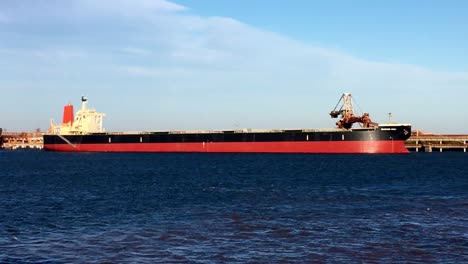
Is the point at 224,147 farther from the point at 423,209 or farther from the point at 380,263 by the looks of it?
the point at 380,263

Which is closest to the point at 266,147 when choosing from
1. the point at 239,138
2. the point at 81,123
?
the point at 239,138

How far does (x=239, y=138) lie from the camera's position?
100m

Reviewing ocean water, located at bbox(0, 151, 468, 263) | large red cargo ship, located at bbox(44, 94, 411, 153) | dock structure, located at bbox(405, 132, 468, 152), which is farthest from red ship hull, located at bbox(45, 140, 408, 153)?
dock structure, located at bbox(405, 132, 468, 152)

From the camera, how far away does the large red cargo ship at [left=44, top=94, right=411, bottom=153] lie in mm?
90750

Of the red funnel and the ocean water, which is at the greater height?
the red funnel

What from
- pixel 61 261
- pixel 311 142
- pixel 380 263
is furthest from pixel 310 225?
pixel 311 142

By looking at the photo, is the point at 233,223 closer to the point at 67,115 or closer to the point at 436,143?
the point at 67,115

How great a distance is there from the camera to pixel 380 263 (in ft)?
57.5


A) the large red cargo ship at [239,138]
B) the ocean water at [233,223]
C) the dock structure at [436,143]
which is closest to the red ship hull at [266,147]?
the large red cargo ship at [239,138]

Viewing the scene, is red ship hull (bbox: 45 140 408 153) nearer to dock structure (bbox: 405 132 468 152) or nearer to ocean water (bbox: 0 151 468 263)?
ocean water (bbox: 0 151 468 263)

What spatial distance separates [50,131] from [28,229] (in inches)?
4409

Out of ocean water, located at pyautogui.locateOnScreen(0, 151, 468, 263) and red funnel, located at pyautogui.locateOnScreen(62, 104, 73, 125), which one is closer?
ocean water, located at pyautogui.locateOnScreen(0, 151, 468, 263)

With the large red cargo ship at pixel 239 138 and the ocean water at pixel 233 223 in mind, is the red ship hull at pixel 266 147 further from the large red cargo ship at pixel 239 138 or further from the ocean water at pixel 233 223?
the ocean water at pixel 233 223

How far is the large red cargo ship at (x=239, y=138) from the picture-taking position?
90.8m
